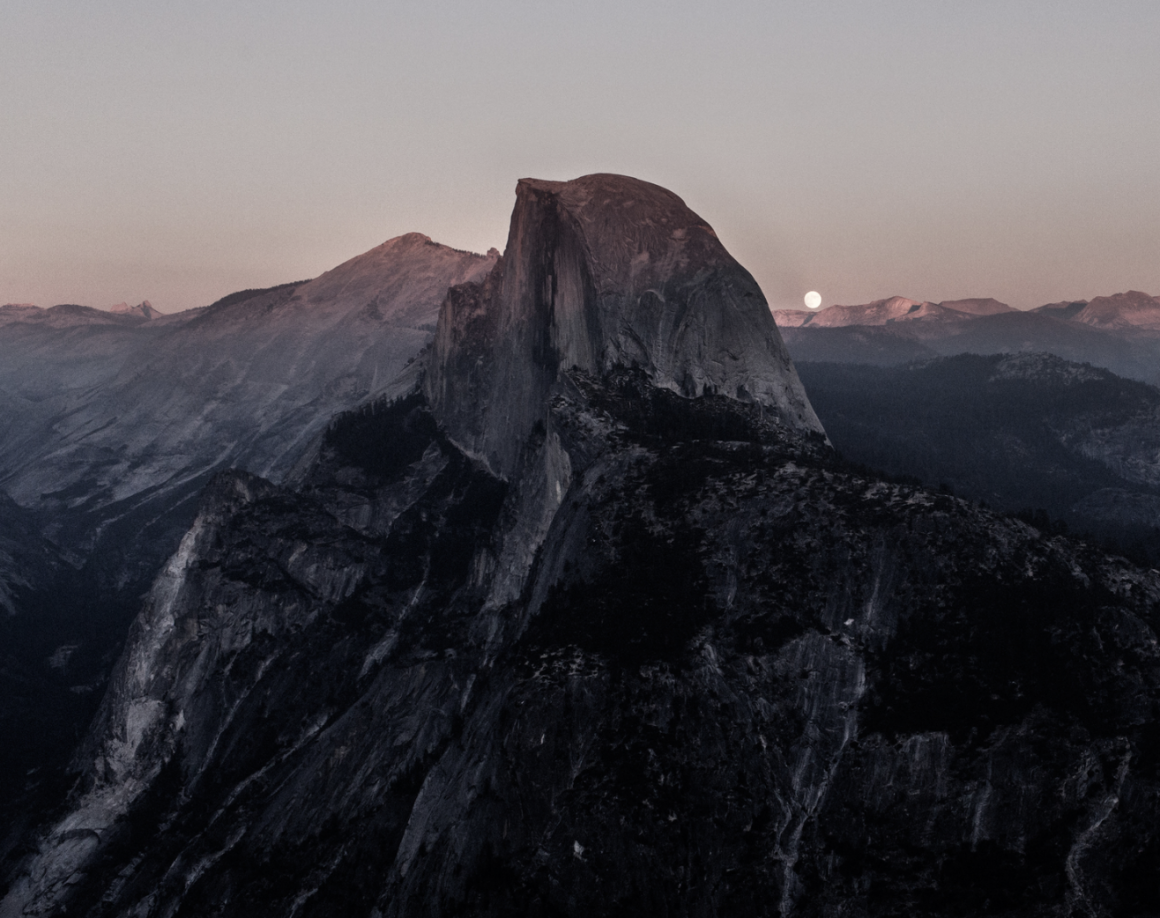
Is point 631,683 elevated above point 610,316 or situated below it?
below

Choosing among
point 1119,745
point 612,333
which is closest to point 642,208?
point 612,333

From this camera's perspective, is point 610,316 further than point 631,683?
Yes

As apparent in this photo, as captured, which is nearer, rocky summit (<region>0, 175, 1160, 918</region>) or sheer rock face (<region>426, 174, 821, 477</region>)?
rocky summit (<region>0, 175, 1160, 918</region>)

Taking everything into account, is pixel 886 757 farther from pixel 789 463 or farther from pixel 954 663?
pixel 789 463

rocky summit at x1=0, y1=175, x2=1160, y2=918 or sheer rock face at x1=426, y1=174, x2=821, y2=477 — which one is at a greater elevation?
sheer rock face at x1=426, y1=174, x2=821, y2=477

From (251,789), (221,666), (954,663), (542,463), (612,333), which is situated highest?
(612,333)
